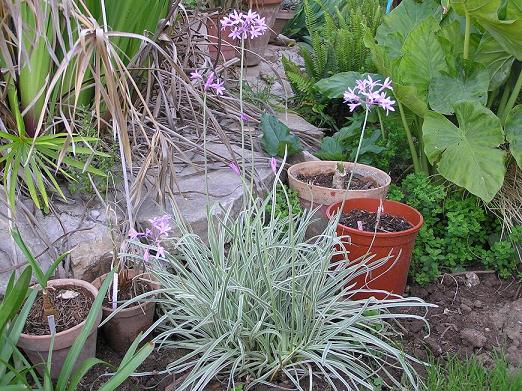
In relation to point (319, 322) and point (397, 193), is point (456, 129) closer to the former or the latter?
point (397, 193)

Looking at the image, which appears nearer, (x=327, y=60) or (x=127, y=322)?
(x=127, y=322)

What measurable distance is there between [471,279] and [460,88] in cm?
75

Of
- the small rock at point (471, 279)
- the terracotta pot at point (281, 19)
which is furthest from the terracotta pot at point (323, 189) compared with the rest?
the terracotta pot at point (281, 19)

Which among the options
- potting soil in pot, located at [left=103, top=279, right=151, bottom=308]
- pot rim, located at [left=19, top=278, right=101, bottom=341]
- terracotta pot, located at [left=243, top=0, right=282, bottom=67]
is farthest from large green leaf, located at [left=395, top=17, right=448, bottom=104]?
terracotta pot, located at [left=243, top=0, right=282, bottom=67]

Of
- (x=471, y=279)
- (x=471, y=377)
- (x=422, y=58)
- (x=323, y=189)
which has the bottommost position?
(x=471, y=279)

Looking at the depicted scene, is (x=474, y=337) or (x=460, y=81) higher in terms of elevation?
(x=460, y=81)

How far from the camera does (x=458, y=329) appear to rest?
2225mm

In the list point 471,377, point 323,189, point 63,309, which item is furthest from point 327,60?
point 63,309

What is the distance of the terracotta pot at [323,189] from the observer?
7.91 ft

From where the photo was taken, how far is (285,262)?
6.36 feet

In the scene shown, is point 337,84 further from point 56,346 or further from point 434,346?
point 56,346

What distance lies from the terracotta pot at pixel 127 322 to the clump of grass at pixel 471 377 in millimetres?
862

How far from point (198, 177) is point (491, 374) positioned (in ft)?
4.23

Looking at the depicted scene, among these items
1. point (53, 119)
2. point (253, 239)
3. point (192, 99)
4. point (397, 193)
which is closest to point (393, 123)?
point (397, 193)
